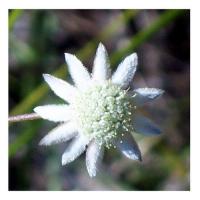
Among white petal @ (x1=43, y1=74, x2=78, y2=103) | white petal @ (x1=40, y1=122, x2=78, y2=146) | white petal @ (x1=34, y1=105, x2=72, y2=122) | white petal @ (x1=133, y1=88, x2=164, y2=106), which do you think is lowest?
white petal @ (x1=40, y1=122, x2=78, y2=146)

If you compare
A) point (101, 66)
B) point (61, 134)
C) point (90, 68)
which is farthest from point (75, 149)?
point (90, 68)

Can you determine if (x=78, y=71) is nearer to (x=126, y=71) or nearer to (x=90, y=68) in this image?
(x=126, y=71)

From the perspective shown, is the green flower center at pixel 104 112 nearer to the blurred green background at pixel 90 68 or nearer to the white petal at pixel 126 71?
the white petal at pixel 126 71

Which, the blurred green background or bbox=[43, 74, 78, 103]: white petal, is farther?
the blurred green background

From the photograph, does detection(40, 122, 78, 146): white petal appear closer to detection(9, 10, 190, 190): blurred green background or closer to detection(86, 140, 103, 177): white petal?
detection(86, 140, 103, 177): white petal

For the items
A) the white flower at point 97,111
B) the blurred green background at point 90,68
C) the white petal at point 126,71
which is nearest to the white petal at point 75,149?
the white flower at point 97,111

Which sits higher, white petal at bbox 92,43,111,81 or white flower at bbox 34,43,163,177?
white petal at bbox 92,43,111,81

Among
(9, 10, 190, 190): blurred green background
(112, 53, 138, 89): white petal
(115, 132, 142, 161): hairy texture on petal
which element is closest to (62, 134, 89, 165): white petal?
(115, 132, 142, 161): hairy texture on petal
